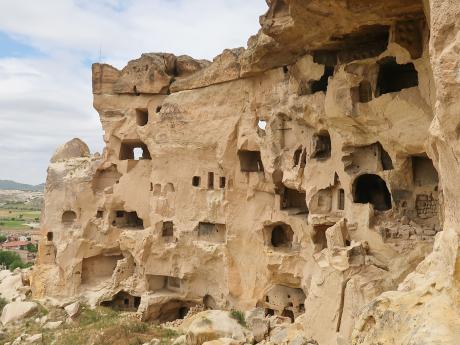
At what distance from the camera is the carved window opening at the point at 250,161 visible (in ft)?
54.2

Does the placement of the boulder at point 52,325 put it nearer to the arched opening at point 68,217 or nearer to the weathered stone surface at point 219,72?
the arched opening at point 68,217

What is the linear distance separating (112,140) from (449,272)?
17.8m

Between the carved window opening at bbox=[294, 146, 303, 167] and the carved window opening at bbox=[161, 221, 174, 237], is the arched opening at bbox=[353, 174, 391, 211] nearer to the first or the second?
the carved window opening at bbox=[294, 146, 303, 167]

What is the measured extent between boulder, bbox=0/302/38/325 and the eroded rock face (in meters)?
1.34

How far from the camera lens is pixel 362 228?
11055 mm

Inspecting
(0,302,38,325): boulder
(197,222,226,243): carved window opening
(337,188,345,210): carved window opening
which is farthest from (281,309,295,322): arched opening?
(0,302,38,325): boulder

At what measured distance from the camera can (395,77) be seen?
39.4 ft

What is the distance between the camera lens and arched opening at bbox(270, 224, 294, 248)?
616 inches

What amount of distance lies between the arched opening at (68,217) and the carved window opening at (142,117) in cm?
513

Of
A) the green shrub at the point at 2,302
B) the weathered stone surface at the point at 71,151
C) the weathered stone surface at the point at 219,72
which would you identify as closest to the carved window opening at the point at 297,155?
the weathered stone surface at the point at 219,72

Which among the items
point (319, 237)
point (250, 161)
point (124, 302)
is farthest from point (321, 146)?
point (124, 302)

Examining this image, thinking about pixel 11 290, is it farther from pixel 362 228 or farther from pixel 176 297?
pixel 362 228

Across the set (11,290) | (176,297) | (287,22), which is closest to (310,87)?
(287,22)

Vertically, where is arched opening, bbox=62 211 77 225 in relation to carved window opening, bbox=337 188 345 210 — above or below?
below
